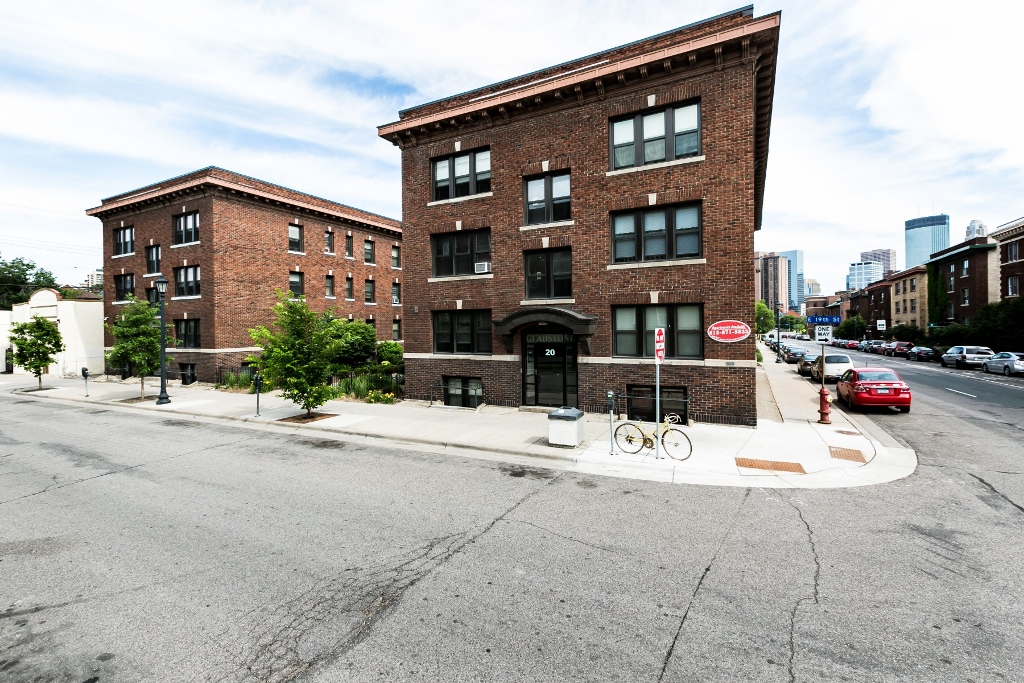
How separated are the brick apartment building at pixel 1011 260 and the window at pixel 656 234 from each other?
1796 inches

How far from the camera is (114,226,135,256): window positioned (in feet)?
98.7

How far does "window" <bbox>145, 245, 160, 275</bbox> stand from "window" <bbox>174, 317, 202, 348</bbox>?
13.3 feet

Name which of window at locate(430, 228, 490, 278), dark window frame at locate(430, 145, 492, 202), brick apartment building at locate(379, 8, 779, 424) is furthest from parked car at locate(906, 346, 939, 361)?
dark window frame at locate(430, 145, 492, 202)

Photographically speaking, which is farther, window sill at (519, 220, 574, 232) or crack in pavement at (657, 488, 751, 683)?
window sill at (519, 220, 574, 232)

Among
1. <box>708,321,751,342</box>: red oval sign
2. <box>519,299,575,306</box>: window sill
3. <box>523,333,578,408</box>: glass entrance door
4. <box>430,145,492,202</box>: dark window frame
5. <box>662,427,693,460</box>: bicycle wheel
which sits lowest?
<box>662,427,693,460</box>: bicycle wheel

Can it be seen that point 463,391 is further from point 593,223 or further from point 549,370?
point 593,223

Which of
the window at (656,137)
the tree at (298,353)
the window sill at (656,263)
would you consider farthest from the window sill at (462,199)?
the tree at (298,353)

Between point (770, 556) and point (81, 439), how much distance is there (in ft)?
55.2

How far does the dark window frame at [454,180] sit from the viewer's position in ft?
56.7

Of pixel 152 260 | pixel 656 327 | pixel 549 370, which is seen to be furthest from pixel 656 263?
pixel 152 260

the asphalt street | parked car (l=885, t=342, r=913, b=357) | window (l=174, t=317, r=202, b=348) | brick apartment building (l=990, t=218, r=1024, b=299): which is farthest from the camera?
parked car (l=885, t=342, r=913, b=357)

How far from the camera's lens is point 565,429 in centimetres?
1123

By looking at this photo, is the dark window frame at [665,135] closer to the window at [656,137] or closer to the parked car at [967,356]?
the window at [656,137]

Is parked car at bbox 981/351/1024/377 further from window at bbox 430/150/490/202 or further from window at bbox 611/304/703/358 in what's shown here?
window at bbox 430/150/490/202
